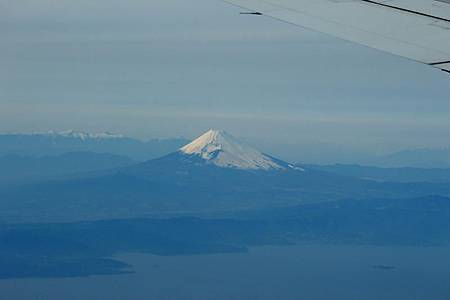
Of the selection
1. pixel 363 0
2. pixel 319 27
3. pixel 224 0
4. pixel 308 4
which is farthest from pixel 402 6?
pixel 224 0

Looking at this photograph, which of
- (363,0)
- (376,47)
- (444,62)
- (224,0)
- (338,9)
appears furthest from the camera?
(363,0)

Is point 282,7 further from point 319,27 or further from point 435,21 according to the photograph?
point 435,21

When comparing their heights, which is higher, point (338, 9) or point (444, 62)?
point (338, 9)

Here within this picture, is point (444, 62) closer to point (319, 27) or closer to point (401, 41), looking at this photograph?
point (401, 41)

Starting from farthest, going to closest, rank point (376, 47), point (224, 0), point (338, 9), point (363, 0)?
point (363, 0), point (338, 9), point (224, 0), point (376, 47)

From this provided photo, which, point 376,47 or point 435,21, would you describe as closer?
point 376,47

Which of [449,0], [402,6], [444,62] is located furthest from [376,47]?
[449,0]
